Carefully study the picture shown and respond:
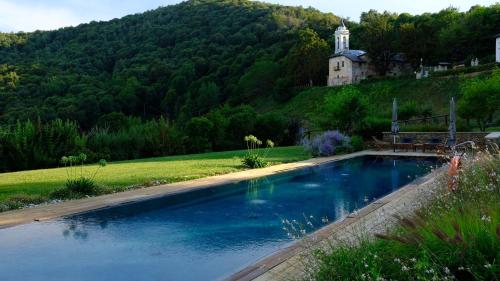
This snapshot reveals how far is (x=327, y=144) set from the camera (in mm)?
18141

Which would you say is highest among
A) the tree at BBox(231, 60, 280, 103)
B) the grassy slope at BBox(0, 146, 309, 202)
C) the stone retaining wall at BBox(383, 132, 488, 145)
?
the tree at BBox(231, 60, 280, 103)

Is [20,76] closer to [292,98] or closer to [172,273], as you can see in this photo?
[292,98]

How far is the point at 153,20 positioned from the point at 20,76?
28.2 meters

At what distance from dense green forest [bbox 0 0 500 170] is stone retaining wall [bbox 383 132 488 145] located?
7237 millimetres

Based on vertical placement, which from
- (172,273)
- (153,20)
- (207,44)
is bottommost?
(172,273)

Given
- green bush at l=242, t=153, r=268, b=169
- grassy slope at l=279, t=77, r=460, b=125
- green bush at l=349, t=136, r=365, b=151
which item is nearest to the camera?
green bush at l=242, t=153, r=268, b=169

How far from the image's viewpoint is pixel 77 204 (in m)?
8.45

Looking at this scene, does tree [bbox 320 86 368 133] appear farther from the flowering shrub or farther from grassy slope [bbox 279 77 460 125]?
grassy slope [bbox 279 77 460 125]

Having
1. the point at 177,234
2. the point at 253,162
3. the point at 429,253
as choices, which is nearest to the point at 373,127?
the point at 253,162

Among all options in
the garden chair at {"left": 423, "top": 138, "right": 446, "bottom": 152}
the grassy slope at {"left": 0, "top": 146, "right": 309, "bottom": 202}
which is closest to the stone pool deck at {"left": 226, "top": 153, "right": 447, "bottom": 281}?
the grassy slope at {"left": 0, "top": 146, "right": 309, "bottom": 202}

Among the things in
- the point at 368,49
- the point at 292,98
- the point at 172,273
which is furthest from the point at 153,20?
the point at 172,273

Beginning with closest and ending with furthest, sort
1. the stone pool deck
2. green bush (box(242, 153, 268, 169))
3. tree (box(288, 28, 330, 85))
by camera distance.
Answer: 1. the stone pool deck
2. green bush (box(242, 153, 268, 169))
3. tree (box(288, 28, 330, 85))

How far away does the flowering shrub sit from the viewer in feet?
58.8

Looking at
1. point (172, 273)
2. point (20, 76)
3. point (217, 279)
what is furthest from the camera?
point (20, 76)
